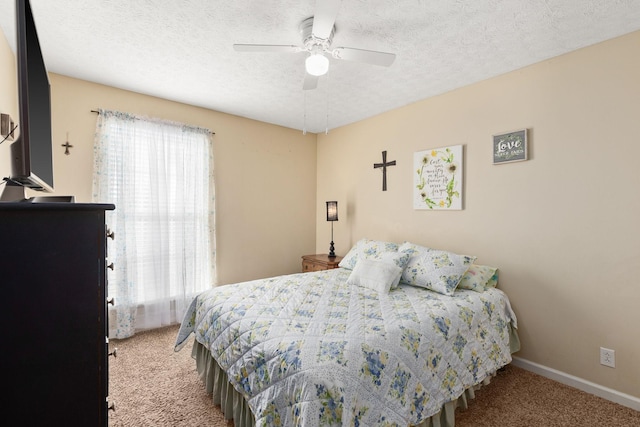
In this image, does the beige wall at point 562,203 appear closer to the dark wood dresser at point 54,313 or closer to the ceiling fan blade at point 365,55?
the ceiling fan blade at point 365,55

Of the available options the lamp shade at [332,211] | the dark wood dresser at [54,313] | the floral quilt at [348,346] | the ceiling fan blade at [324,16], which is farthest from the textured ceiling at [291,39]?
the floral quilt at [348,346]

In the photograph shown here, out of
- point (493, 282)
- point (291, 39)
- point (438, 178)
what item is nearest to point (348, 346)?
point (493, 282)

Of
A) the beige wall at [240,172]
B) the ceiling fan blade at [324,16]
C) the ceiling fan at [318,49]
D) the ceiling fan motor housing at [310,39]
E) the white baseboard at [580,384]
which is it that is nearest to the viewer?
the ceiling fan blade at [324,16]

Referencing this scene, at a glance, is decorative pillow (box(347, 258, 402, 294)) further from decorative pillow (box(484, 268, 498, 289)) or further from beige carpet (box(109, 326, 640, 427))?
beige carpet (box(109, 326, 640, 427))

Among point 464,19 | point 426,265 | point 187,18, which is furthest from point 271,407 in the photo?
point 464,19

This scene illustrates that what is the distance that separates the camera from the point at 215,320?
6.45 ft

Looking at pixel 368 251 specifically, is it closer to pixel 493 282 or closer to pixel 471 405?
pixel 493 282

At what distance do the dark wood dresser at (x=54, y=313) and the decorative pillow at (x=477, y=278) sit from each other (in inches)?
97.3

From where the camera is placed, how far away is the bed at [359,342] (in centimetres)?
134

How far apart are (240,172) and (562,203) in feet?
10.9

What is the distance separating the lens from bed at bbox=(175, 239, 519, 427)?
1336 mm

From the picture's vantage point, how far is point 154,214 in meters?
3.16

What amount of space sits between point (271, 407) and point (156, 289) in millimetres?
2391

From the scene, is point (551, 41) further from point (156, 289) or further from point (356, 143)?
point (156, 289)
